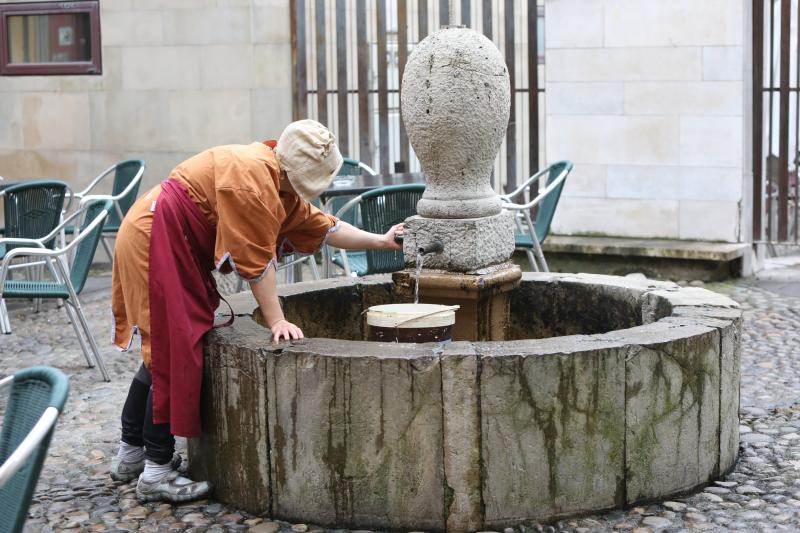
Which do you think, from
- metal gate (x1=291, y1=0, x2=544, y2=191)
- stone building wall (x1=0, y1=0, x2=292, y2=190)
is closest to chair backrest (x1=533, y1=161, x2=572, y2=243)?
metal gate (x1=291, y1=0, x2=544, y2=191)

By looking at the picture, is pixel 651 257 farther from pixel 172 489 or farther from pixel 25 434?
pixel 25 434

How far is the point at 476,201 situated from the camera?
4848 millimetres

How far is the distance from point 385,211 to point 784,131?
3.55 meters

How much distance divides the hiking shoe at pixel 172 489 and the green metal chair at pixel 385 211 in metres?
2.48

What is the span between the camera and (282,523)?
13.5ft

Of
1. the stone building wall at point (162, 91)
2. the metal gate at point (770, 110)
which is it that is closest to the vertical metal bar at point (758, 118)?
the metal gate at point (770, 110)

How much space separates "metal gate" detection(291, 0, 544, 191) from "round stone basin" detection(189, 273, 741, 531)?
5.47m

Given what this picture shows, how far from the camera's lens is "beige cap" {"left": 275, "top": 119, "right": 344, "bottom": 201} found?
423 cm

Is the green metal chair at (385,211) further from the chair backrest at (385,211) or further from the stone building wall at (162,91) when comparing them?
the stone building wall at (162,91)

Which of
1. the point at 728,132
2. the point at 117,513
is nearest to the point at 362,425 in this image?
the point at 117,513

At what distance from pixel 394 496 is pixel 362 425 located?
249 mm

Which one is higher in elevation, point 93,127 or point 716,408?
point 93,127

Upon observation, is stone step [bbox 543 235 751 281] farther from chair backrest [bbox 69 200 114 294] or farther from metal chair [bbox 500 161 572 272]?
chair backrest [bbox 69 200 114 294]

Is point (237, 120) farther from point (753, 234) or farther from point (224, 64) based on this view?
point (753, 234)
